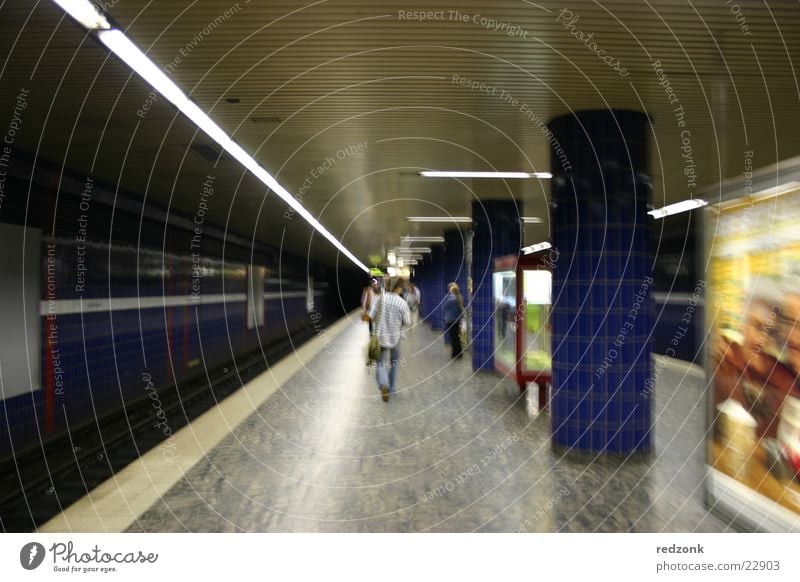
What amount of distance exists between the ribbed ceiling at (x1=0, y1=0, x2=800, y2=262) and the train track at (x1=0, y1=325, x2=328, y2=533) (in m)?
2.96

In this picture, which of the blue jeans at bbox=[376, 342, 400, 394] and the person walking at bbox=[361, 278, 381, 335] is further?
the person walking at bbox=[361, 278, 381, 335]

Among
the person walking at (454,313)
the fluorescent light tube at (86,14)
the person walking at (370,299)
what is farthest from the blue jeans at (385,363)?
the fluorescent light tube at (86,14)

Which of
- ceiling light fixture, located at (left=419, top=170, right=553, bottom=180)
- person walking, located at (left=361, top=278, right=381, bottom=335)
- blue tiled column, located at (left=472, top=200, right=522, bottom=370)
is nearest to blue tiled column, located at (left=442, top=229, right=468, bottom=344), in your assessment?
person walking, located at (left=361, top=278, right=381, bottom=335)

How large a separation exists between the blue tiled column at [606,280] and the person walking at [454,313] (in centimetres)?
533

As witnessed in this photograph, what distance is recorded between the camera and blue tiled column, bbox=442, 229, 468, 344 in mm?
15977

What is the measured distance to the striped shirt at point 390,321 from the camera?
24.6 feet

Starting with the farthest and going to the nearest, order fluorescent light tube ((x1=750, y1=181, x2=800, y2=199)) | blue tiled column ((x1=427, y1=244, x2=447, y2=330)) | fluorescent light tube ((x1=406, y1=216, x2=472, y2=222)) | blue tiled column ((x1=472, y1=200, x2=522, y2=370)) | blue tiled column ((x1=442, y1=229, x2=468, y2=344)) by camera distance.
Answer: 1. blue tiled column ((x1=427, y1=244, x2=447, y2=330))
2. blue tiled column ((x1=442, y1=229, x2=468, y2=344))
3. fluorescent light tube ((x1=406, y1=216, x2=472, y2=222))
4. blue tiled column ((x1=472, y1=200, x2=522, y2=370))
5. fluorescent light tube ((x1=750, y1=181, x2=800, y2=199))

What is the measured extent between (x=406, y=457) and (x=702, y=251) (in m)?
2.87

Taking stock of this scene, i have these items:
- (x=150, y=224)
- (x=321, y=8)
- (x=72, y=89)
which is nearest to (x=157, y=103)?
(x=72, y=89)

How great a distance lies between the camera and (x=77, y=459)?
5785 millimetres

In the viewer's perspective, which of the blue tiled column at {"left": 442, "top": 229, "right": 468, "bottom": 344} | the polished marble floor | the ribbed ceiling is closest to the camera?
the ribbed ceiling

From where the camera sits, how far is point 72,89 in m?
4.48

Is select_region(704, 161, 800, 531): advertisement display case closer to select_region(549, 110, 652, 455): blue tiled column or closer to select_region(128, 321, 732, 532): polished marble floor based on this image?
select_region(128, 321, 732, 532): polished marble floor

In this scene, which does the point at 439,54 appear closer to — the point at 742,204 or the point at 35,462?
the point at 742,204
